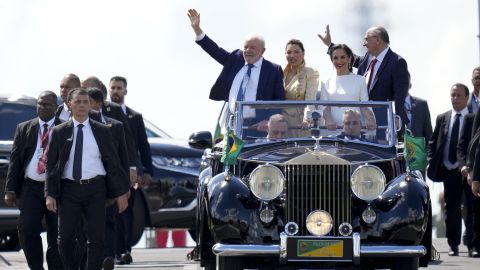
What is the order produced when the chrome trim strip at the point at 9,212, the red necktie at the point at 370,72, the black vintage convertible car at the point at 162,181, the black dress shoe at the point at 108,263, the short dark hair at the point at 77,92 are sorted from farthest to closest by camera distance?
1. the black vintage convertible car at the point at 162,181
2. the chrome trim strip at the point at 9,212
3. the red necktie at the point at 370,72
4. the black dress shoe at the point at 108,263
5. the short dark hair at the point at 77,92

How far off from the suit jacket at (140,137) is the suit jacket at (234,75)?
7.86 feet

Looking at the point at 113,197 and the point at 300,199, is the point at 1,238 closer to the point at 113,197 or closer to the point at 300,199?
the point at 113,197

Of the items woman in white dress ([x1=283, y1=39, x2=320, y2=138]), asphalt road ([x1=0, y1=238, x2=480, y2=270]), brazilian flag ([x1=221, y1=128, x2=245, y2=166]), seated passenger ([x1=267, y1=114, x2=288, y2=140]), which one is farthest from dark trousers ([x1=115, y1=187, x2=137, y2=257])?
brazilian flag ([x1=221, y1=128, x2=245, y2=166])

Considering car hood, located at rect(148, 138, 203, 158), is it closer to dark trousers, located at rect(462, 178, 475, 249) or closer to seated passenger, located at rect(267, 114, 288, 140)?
dark trousers, located at rect(462, 178, 475, 249)

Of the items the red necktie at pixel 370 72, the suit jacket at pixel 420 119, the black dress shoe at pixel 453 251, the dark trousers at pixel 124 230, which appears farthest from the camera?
the suit jacket at pixel 420 119

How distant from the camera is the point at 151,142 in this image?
25.0 meters

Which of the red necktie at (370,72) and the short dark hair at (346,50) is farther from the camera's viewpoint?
the red necktie at (370,72)

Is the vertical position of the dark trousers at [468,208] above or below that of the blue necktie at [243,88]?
below

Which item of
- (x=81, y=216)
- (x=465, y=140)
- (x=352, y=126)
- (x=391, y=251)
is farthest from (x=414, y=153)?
(x=465, y=140)

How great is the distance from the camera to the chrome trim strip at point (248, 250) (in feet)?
50.5

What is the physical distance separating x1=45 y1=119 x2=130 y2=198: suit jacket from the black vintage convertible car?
707 cm

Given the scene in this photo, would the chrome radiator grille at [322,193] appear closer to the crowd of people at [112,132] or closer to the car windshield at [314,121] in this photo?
the car windshield at [314,121]

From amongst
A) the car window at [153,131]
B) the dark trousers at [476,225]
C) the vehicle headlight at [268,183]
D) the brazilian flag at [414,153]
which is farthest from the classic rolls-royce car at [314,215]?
the car window at [153,131]

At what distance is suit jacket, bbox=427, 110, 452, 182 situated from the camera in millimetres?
22938
